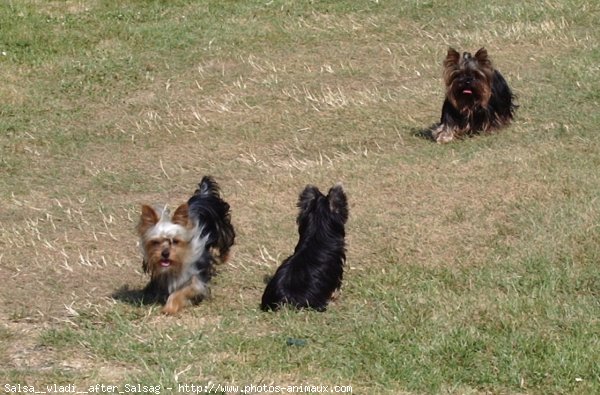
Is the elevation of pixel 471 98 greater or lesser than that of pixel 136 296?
greater

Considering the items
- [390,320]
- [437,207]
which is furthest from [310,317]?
[437,207]

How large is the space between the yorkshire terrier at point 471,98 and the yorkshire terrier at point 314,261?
404 centimetres

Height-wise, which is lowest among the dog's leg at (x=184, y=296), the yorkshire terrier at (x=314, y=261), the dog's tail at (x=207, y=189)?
the dog's leg at (x=184, y=296)

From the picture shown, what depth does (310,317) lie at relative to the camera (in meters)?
7.57

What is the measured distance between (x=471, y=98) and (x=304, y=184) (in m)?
2.34

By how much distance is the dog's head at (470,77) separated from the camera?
11680mm

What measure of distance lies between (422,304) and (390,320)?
36cm

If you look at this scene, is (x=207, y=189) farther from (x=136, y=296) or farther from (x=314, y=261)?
(x=314, y=261)

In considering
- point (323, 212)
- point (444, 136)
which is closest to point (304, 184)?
point (444, 136)

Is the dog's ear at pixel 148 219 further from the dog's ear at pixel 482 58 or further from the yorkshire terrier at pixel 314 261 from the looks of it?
the dog's ear at pixel 482 58

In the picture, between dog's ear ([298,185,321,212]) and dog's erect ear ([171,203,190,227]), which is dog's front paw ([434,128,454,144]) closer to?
dog's ear ([298,185,321,212])

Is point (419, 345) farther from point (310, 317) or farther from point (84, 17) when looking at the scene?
point (84, 17)

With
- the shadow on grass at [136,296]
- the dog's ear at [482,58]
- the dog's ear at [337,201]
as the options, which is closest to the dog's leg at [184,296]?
the shadow on grass at [136,296]

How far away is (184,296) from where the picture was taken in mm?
7898
